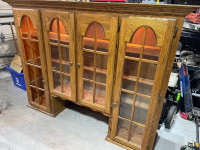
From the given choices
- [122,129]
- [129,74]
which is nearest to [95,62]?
[129,74]

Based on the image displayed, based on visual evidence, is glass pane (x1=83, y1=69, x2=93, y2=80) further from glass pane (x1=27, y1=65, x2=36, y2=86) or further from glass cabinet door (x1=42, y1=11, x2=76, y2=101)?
glass pane (x1=27, y1=65, x2=36, y2=86)

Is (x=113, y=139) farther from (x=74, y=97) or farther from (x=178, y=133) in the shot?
(x=178, y=133)

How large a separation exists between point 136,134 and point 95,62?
90 cm

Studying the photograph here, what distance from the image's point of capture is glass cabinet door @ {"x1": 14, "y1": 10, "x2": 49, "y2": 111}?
5.63 ft

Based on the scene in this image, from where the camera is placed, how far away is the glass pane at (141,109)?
143 cm

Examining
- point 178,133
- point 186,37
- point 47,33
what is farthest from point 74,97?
point 186,37

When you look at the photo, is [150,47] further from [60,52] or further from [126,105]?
[60,52]

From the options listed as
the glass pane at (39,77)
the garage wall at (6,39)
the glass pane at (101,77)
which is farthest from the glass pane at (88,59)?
the garage wall at (6,39)

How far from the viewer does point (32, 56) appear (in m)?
1.92

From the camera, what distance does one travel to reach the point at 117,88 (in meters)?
1.47

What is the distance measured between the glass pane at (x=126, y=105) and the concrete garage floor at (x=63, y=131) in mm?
437

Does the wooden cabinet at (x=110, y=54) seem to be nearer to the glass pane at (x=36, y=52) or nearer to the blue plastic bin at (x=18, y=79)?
the glass pane at (x=36, y=52)

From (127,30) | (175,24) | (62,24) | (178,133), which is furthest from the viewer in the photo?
(178,133)

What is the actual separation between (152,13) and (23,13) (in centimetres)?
140
